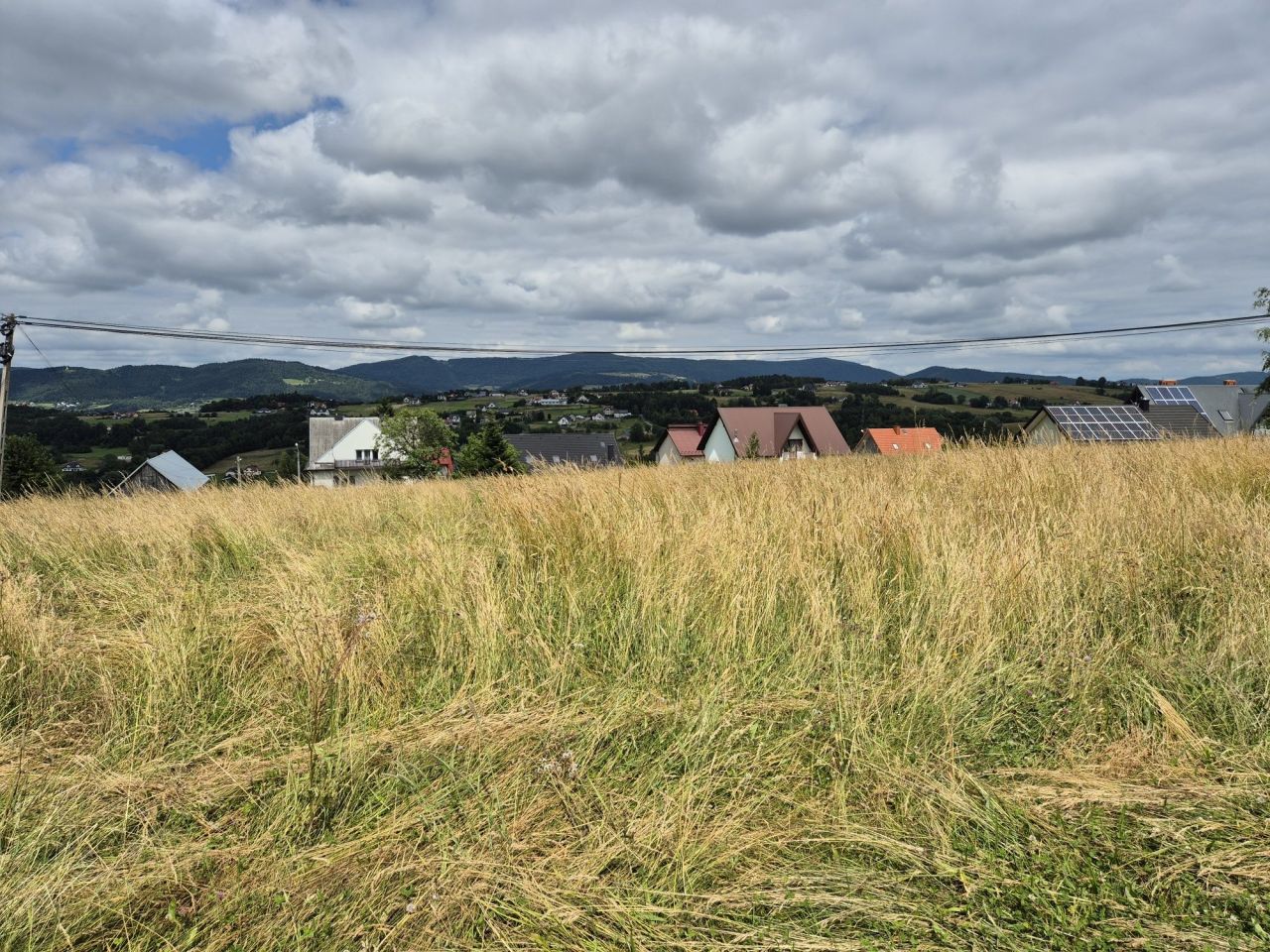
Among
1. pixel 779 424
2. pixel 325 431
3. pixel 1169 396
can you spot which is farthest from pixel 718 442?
pixel 325 431

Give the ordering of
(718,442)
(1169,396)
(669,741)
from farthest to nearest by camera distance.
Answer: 1. (718,442)
2. (1169,396)
3. (669,741)

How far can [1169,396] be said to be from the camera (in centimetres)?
4462

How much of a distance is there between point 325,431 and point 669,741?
88.0 m

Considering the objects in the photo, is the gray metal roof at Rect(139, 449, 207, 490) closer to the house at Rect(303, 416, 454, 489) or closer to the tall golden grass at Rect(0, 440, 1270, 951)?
the house at Rect(303, 416, 454, 489)

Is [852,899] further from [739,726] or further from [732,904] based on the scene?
[739,726]

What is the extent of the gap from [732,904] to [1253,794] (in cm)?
170

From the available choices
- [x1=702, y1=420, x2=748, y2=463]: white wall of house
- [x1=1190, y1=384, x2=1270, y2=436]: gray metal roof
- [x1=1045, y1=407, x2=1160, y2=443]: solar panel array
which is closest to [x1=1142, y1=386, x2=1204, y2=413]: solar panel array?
[x1=1190, y1=384, x2=1270, y2=436]: gray metal roof

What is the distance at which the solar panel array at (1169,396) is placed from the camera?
43156 millimetres

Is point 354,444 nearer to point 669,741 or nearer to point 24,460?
point 24,460

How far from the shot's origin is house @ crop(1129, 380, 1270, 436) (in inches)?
1707

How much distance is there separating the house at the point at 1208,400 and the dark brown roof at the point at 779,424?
68.0 ft

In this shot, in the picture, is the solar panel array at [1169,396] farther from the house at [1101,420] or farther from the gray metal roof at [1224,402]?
the house at [1101,420]

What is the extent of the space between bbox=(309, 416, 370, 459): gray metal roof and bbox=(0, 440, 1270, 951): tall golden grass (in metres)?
83.3

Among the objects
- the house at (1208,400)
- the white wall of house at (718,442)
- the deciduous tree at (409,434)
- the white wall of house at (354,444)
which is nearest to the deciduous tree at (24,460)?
the deciduous tree at (409,434)
